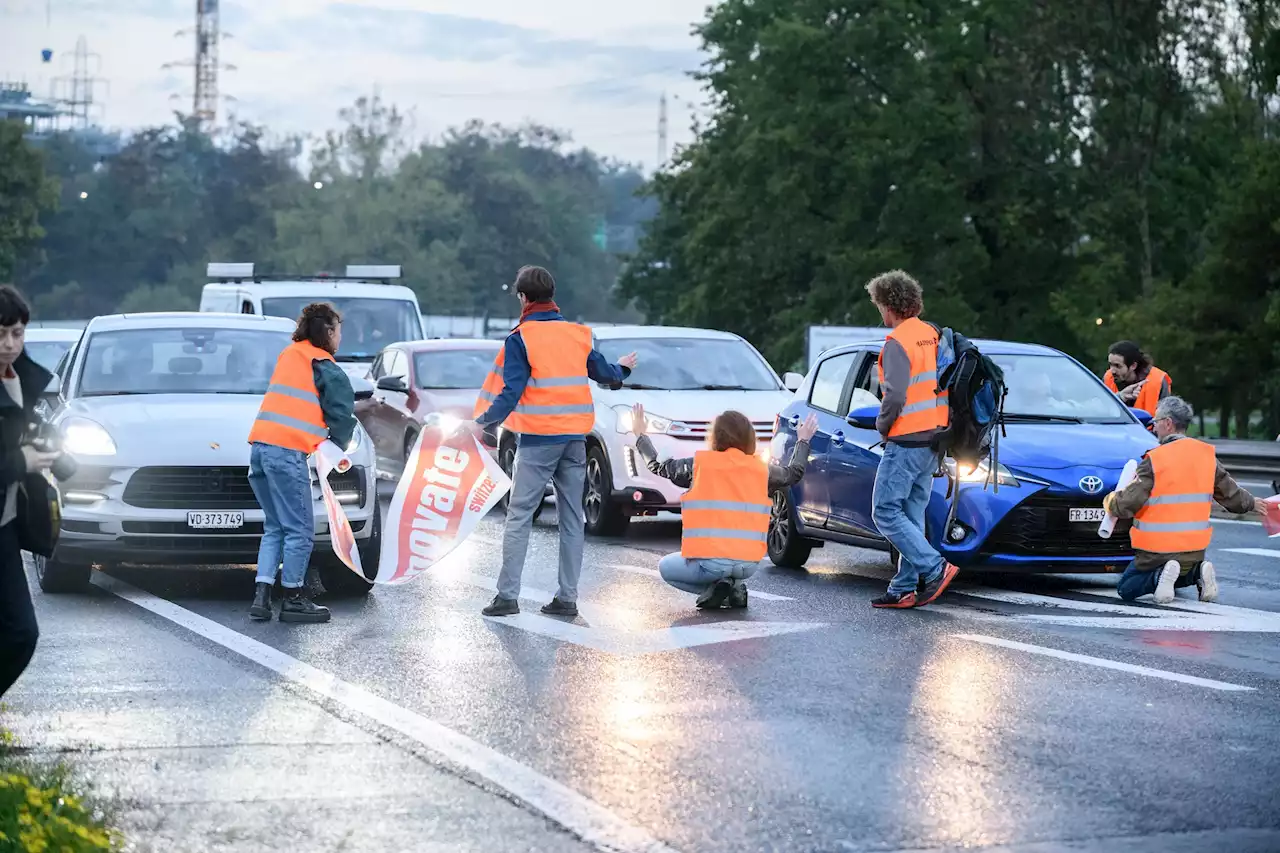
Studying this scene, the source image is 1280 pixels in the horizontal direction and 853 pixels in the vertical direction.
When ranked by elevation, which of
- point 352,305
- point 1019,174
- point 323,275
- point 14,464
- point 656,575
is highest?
point 1019,174

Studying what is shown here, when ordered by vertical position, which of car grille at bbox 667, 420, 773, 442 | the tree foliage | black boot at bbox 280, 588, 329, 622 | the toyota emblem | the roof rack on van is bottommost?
black boot at bbox 280, 588, 329, 622

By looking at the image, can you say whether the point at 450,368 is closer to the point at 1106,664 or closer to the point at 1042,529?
the point at 1042,529

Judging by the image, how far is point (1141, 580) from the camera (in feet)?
42.2

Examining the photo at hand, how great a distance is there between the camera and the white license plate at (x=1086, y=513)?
42.9 ft


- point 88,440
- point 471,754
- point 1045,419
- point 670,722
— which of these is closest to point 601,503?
point 1045,419

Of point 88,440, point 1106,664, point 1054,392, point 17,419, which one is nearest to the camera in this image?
point 17,419

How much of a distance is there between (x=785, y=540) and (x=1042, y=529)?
2.39 meters

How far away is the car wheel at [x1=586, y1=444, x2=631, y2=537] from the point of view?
17.8m

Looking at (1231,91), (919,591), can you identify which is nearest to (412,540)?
(919,591)

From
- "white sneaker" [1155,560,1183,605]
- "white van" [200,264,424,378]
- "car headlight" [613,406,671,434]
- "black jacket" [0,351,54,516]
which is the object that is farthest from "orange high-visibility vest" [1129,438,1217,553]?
"white van" [200,264,424,378]

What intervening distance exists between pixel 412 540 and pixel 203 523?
1.18 m

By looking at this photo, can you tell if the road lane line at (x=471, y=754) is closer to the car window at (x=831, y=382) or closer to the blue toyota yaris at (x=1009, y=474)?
the blue toyota yaris at (x=1009, y=474)

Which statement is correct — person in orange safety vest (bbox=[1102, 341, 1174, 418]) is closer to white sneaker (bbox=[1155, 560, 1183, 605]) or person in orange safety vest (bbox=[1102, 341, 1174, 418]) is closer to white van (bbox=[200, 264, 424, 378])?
white sneaker (bbox=[1155, 560, 1183, 605])

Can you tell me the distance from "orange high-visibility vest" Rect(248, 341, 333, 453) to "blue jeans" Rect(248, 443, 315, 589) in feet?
0.22
